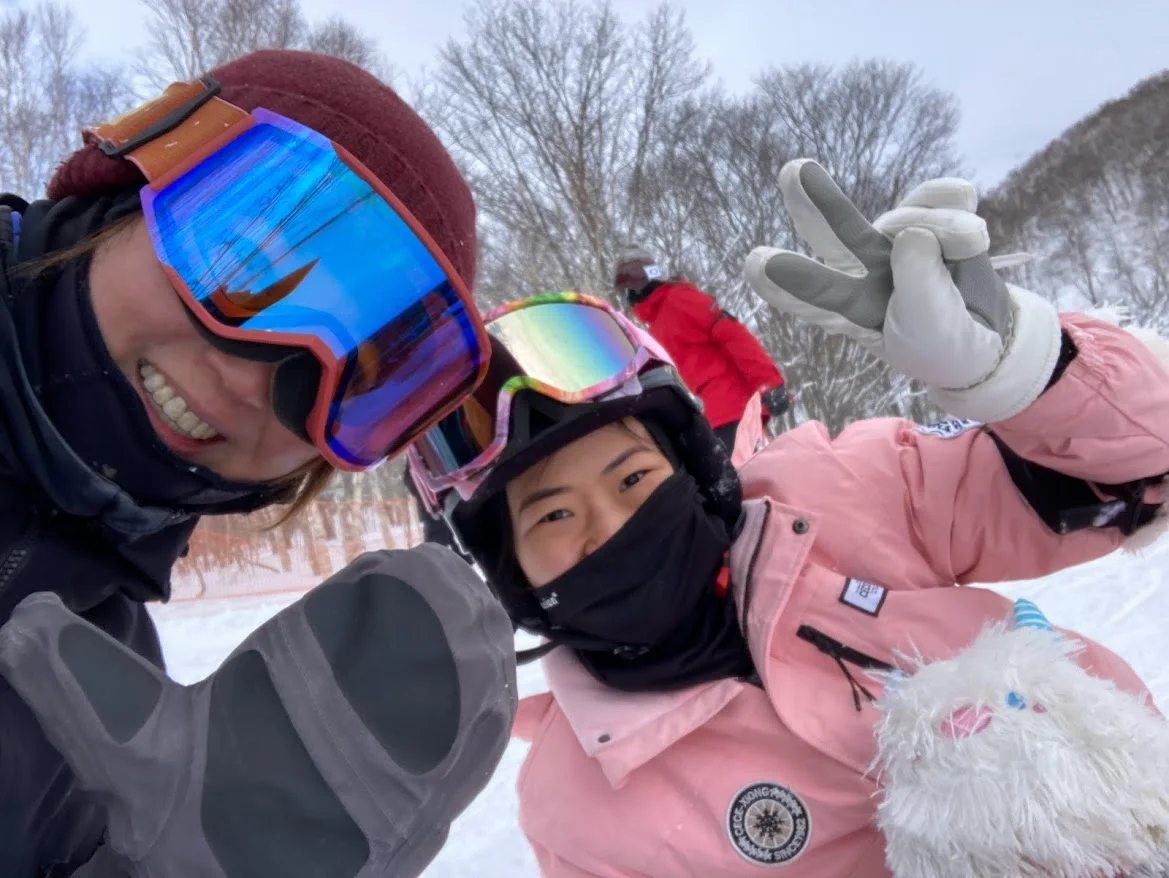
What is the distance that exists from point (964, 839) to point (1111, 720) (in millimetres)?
329

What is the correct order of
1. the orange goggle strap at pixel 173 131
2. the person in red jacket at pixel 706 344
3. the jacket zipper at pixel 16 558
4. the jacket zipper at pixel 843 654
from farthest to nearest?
the person in red jacket at pixel 706 344 → the jacket zipper at pixel 843 654 → the orange goggle strap at pixel 173 131 → the jacket zipper at pixel 16 558

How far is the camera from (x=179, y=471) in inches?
46.5

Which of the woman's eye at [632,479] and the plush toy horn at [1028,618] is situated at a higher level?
the woman's eye at [632,479]

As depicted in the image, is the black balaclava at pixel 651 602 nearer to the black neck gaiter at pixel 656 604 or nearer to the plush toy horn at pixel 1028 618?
the black neck gaiter at pixel 656 604

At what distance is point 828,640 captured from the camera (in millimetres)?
1718

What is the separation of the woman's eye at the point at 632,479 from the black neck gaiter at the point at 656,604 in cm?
7

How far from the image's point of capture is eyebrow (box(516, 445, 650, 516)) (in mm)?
1869

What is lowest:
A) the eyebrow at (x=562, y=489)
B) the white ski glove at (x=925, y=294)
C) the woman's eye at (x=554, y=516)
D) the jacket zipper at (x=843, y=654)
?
the jacket zipper at (x=843, y=654)

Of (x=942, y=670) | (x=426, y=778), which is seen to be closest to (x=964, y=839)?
(x=942, y=670)

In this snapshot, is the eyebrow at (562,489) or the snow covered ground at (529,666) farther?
the snow covered ground at (529,666)

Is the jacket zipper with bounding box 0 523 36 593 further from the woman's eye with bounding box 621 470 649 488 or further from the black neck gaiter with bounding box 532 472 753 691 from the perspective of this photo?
the woman's eye with bounding box 621 470 649 488

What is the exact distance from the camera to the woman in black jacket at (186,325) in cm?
108

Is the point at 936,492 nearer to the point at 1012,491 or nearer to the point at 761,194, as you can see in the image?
the point at 1012,491

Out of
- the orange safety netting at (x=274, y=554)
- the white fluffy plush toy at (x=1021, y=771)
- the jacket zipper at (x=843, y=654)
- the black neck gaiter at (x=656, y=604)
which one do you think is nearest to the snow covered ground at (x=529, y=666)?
the orange safety netting at (x=274, y=554)
